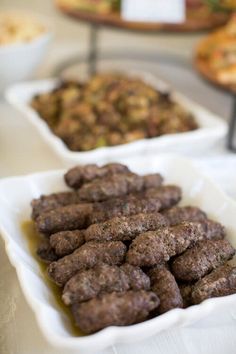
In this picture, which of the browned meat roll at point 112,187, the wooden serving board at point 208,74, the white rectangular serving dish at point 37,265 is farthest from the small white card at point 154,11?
the browned meat roll at point 112,187

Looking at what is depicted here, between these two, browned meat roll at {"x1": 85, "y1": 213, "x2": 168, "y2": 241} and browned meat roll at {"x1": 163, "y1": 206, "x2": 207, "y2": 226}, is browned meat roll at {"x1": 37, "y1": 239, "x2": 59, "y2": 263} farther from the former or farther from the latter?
browned meat roll at {"x1": 163, "y1": 206, "x2": 207, "y2": 226}

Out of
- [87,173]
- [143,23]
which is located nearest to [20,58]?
[143,23]

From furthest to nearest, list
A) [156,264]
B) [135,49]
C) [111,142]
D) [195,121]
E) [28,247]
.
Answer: [135,49] → [195,121] → [111,142] → [28,247] → [156,264]

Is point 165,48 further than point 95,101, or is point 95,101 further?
point 165,48

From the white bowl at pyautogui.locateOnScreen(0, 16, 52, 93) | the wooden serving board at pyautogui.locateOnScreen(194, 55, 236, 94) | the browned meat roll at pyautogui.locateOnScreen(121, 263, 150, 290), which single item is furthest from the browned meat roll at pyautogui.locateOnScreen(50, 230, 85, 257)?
the white bowl at pyautogui.locateOnScreen(0, 16, 52, 93)

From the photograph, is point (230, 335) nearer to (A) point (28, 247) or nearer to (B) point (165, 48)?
(A) point (28, 247)

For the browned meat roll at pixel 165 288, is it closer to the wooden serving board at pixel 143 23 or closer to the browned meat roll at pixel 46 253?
the browned meat roll at pixel 46 253

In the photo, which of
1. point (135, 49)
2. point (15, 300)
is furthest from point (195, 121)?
point (135, 49)
